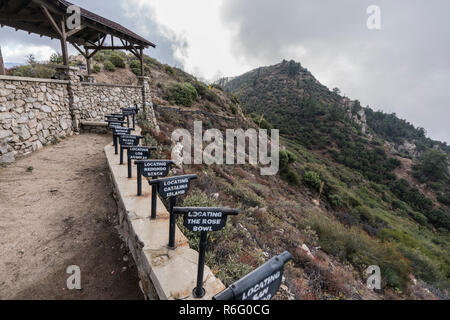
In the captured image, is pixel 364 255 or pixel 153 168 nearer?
pixel 153 168

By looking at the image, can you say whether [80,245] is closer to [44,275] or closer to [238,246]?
[44,275]

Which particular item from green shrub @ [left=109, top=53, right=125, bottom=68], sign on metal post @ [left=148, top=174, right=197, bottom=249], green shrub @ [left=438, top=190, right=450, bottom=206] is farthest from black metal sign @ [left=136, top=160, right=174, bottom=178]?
green shrub @ [left=438, top=190, right=450, bottom=206]

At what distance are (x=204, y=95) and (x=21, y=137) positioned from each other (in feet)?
60.8

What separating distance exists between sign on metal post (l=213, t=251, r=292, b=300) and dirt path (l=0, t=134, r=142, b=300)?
68.0 inches

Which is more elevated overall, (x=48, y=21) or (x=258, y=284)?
(x=48, y=21)

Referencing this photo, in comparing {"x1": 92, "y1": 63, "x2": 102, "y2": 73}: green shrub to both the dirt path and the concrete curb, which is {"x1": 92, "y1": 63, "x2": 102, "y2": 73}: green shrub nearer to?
the dirt path

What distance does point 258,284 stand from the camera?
134cm

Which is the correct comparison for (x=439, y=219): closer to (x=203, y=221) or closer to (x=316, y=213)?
(x=316, y=213)

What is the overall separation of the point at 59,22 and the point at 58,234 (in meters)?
8.71

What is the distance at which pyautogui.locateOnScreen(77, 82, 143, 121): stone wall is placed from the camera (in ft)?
28.4

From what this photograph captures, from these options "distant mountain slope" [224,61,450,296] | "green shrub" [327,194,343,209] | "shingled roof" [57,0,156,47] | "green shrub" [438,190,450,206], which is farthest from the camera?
"green shrub" [438,190,450,206]

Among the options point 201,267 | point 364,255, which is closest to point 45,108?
point 201,267

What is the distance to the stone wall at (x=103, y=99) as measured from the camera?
28.4 ft

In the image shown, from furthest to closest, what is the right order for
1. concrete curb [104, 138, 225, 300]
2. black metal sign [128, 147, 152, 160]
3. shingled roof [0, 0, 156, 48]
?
shingled roof [0, 0, 156, 48] < black metal sign [128, 147, 152, 160] < concrete curb [104, 138, 225, 300]
